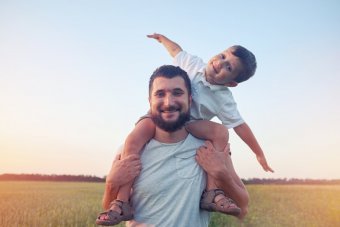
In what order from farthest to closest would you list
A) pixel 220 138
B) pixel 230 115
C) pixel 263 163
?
1. pixel 263 163
2. pixel 230 115
3. pixel 220 138

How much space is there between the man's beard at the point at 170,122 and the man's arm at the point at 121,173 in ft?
1.02

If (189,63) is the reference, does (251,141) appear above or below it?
below

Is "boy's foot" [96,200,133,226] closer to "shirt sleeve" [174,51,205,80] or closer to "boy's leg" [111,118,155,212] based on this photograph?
"boy's leg" [111,118,155,212]

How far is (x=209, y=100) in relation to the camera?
4164 mm

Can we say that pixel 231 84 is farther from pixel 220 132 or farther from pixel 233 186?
pixel 233 186

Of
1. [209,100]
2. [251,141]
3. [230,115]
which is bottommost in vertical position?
[251,141]

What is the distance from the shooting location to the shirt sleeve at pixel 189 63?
14.4 feet

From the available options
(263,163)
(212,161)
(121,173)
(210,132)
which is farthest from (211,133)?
(263,163)

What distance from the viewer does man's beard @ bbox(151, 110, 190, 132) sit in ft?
11.8

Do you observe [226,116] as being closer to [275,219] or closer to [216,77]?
[216,77]

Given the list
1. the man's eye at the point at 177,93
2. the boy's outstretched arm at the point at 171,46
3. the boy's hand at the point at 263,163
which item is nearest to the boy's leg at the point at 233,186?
the man's eye at the point at 177,93

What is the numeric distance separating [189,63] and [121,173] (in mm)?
1459

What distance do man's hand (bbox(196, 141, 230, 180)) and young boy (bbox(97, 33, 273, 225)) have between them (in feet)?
0.32

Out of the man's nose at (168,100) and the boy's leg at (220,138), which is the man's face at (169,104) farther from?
the boy's leg at (220,138)
